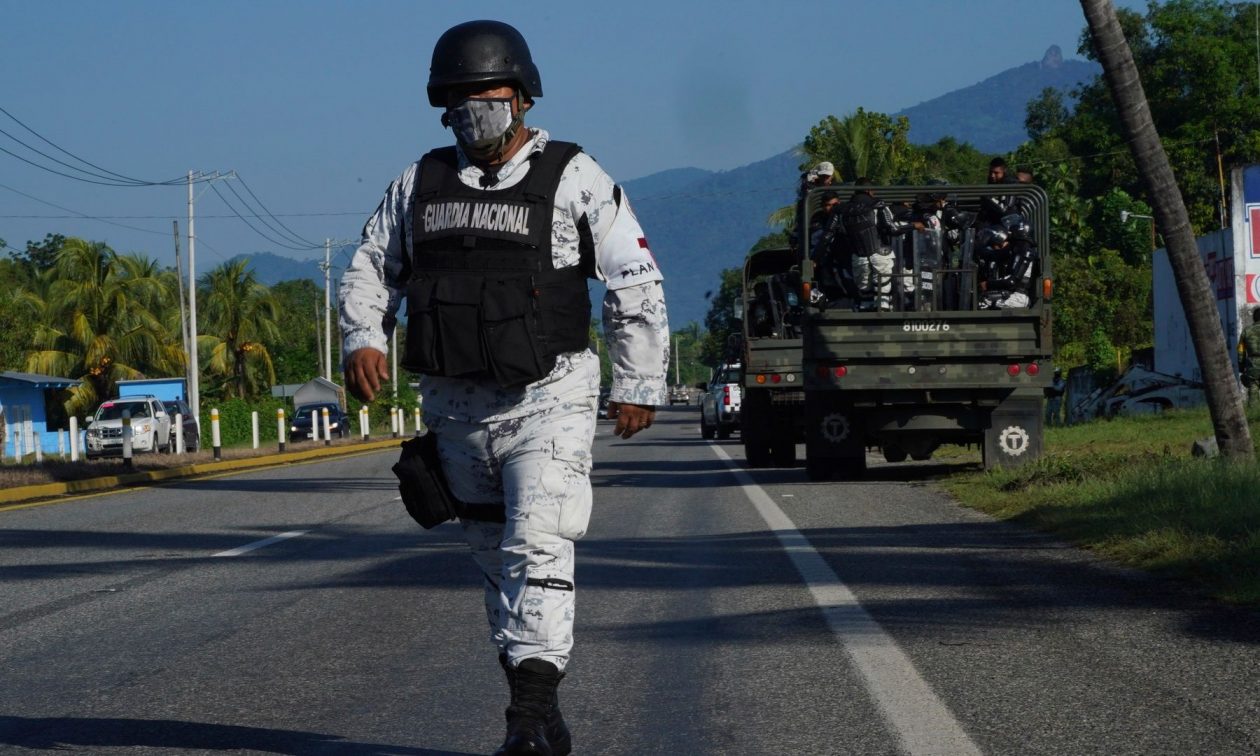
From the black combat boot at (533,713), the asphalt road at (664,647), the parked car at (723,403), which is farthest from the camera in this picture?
the parked car at (723,403)

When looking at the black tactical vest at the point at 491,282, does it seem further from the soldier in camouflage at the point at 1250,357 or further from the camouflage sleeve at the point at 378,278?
the soldier in camouflage at the point at 1250,357

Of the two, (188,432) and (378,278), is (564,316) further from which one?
(188,432)

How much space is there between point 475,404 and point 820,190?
1286cm

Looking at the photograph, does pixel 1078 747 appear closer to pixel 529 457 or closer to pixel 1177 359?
pixel 529 457

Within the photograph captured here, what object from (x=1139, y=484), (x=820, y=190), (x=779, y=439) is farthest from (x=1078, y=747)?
(x=779, y=439)

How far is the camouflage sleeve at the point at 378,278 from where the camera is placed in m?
4.75

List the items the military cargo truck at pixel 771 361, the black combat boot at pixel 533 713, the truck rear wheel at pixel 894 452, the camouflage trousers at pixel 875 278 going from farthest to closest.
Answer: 1. the military cargo truck at pixel 771 361
2. the truck rear wheel at pixel 894 452
3. the camouflage trousers at pixel 875 278
4. the black combat boot at pixel 533 713

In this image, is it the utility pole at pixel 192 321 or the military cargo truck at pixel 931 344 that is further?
the utility pole at pixel 192 321

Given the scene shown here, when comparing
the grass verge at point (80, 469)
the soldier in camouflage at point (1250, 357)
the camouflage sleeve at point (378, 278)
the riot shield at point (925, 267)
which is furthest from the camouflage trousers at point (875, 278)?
the soldier in camouflage at point (1250, 357)

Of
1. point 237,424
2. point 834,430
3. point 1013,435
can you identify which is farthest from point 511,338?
point 237,424

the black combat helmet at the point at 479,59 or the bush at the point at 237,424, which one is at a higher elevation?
the black combat helmet at the point at 479,59

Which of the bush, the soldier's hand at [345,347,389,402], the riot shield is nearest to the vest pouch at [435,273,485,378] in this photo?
the soldier's hand at [345,347,389,402]

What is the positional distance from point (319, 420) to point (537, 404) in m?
45.9

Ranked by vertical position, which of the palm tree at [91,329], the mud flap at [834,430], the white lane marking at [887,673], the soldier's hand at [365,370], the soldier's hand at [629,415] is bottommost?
the white lane marking at [887,673]
